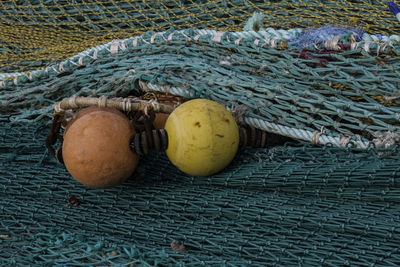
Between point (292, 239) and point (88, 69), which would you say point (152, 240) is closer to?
point (292, 239)

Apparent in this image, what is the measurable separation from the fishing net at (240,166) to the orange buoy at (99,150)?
186 millimetres

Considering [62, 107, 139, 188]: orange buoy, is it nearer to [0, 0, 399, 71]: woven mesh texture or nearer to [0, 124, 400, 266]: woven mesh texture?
[0, 124, 400, 266]: woven mesh texture

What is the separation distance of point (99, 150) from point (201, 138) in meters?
0.44

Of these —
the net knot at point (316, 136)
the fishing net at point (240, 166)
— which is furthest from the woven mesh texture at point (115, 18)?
the net knot at point (316, 136)

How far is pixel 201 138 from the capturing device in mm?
2197

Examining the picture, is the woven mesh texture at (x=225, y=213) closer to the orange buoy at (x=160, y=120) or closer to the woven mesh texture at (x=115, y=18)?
the orange buoy at (x=160, y=120)

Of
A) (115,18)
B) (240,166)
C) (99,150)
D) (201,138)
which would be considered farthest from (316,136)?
(115,18)

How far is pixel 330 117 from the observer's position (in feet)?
7.79

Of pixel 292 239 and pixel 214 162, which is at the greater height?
pixel 214 162

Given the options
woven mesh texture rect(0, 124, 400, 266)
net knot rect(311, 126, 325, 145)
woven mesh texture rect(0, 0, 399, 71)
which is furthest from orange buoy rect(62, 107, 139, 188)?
woven mesh texture rect(0, 0, 399, 71)

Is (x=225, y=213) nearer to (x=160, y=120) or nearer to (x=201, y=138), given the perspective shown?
(x=201, y=138)

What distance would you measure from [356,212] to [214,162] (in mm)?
635

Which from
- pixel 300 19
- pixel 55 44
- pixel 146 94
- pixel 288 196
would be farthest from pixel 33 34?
pixel 288 196

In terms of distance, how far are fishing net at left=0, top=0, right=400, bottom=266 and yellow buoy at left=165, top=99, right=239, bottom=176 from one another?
0.11 metres
